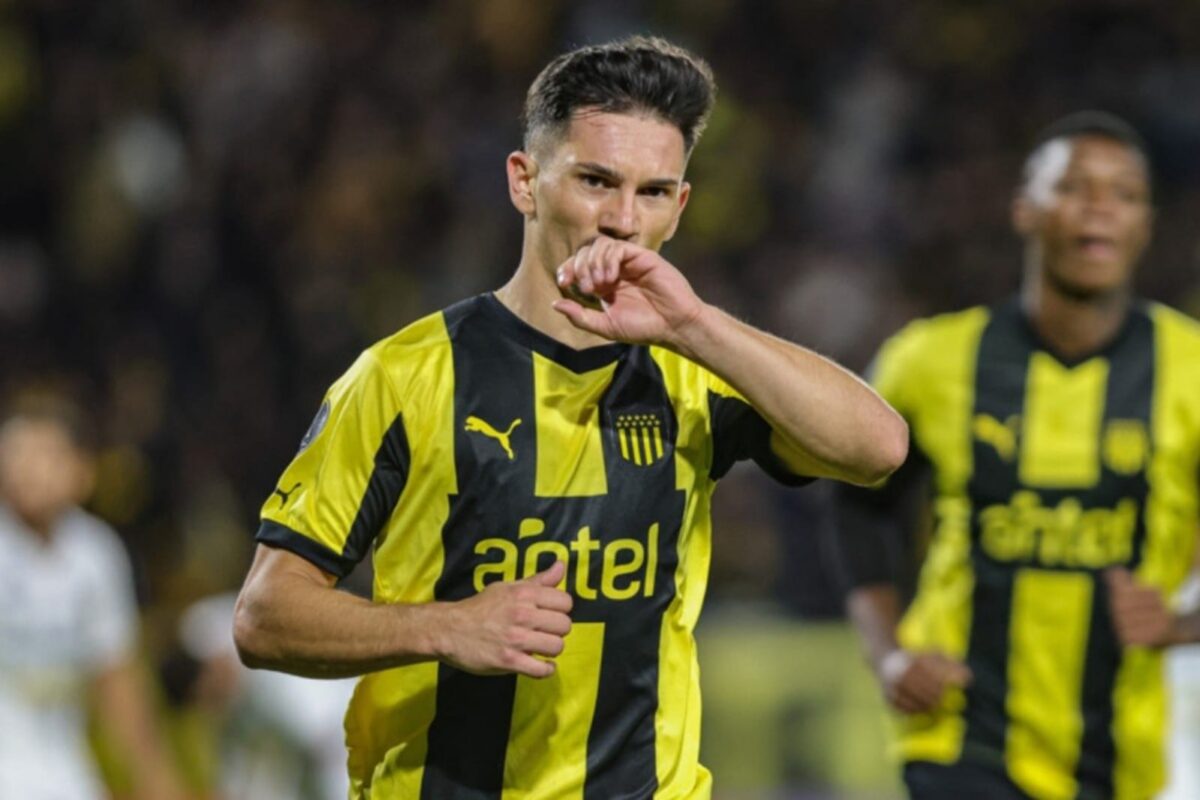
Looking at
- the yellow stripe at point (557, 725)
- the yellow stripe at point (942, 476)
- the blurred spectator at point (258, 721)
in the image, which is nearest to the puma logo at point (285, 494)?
the yellow stripe at point (557, 725)

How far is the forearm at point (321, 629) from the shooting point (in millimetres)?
3137

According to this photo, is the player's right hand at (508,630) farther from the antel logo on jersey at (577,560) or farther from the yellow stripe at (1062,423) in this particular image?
the yellow stripe at (1062,423)

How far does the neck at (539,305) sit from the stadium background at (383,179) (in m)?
6.56

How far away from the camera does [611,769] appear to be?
3482 mm

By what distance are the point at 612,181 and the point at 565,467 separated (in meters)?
0.48

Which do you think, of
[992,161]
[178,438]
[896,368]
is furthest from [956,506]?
[992,161]

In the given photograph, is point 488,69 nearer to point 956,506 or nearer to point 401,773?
point 956,506

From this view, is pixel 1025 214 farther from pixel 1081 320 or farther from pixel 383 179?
pixel 383 179

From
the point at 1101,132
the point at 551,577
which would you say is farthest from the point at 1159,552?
the point at 551,577

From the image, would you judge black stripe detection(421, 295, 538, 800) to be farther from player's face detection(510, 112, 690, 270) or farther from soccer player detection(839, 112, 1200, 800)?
A: soccer player detection(839, 112, 1200, 800)

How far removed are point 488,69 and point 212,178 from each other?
172 centimetres

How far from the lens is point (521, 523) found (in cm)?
342

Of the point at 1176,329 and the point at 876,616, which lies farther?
the point at 876,616

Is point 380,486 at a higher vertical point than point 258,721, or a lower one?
higher
